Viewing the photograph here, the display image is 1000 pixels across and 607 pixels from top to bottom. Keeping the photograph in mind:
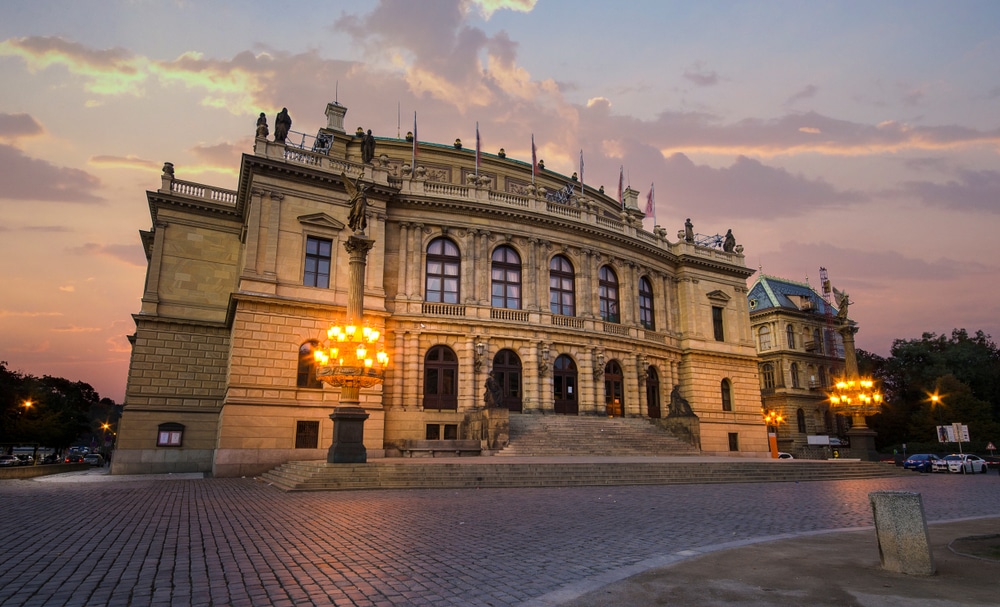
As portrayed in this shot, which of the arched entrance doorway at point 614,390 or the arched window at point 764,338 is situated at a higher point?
the arched window at point 764,338

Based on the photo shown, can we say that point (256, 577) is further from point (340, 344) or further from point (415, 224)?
point (415, 224)

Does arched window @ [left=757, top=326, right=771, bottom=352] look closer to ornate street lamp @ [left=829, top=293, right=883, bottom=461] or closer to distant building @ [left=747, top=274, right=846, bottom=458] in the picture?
distant building @ [left=747, top=274, right=846, bottom=458]

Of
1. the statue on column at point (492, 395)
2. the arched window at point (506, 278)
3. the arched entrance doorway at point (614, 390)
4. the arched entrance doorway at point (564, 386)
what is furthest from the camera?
the arched entrance doorway at point (614, 390)

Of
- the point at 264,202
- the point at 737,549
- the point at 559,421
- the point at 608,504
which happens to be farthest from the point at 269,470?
the point at 737,549

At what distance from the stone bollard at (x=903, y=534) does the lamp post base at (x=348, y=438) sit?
17045 millimetres

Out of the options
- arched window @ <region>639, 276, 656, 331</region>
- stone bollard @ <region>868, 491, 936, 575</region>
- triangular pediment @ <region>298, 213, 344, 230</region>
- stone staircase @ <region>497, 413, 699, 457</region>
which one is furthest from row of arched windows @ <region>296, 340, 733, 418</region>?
stone bollard @ <region>868, 491, 936, 575</region>

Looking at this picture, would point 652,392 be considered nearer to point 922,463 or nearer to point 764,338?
point 922,463

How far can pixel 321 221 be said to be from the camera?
102 feet

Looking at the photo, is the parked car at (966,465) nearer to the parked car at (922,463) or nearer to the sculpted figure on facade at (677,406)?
the parked car at (922,463)

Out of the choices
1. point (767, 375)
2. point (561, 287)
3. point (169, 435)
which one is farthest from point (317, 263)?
point (767, 375)

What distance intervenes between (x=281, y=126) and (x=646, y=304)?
27030 mm

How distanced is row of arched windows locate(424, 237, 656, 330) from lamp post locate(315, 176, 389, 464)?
1114cm

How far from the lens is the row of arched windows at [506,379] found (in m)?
29.5

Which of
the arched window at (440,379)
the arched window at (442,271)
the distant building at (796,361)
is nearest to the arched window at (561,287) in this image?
the arched window at (442,271)
